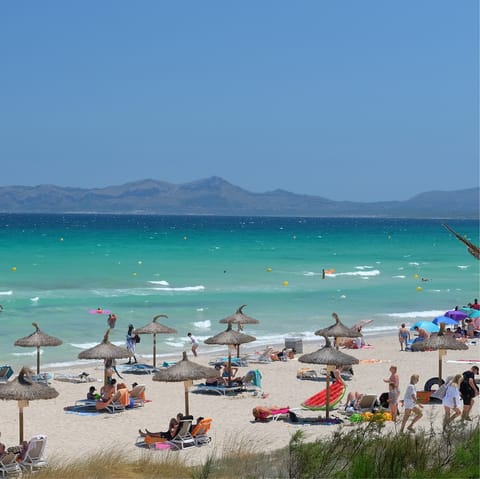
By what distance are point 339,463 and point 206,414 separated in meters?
7.73

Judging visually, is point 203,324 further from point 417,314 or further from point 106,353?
point 106,353

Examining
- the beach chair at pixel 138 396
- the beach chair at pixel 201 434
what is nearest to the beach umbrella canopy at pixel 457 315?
the beach chair at pixel 138 396

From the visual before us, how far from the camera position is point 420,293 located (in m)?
Result: 44.7

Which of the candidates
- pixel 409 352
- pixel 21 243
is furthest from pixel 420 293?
pixel 21 243

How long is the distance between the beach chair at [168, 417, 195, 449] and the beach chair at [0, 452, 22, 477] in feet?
9.03

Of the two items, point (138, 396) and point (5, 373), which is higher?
point (5, 373)

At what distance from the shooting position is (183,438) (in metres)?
14.3

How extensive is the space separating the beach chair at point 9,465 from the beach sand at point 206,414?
605 millimetres

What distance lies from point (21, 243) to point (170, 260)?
31.4m

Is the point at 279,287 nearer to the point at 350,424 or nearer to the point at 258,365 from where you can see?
the point at 258,365

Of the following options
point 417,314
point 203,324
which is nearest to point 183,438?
point 203,324

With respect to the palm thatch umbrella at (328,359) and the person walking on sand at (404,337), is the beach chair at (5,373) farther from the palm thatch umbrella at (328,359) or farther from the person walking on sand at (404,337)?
the person walking on sand at (404,337)

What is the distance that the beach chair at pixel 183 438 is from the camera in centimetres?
1413

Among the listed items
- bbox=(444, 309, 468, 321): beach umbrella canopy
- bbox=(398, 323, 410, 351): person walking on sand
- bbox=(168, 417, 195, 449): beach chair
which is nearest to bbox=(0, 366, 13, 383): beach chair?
bbox=(168, 417, 195, 449): beach chair
